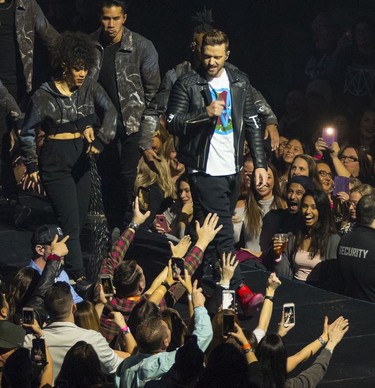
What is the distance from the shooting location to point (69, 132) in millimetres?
10523

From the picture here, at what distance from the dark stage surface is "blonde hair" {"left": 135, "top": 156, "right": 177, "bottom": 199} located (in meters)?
1.01

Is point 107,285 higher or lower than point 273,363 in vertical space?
lower

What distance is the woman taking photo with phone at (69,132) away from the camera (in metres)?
10.3

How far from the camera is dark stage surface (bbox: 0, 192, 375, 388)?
8.99 metres

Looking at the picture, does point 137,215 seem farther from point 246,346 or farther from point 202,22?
point 246,346

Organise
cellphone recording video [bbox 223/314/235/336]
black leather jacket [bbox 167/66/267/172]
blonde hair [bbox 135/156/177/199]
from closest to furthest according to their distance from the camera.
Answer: cellphone recording video [bbox 223/314/235/336], black leather jacket [bbox 167/66/267/172], blonde hair [bbox 135/156/177/199]

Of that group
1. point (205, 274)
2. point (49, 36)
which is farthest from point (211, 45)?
point (49, 36)

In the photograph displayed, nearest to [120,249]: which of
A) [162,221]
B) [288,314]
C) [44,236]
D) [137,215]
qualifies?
[137,215]

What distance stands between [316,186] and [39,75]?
408 centimetres

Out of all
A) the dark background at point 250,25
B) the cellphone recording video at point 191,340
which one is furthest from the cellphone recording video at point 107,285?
the dark background at point 250,25

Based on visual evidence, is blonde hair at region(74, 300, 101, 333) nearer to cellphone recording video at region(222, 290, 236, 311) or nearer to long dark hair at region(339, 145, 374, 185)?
cellphone recording video at region(222, 290, 236, 311)

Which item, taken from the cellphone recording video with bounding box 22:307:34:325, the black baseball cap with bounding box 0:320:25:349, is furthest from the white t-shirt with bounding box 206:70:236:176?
the black baseball cap with bounding box 0:320:25:349

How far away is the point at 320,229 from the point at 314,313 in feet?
4.00

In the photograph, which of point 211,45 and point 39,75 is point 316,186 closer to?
point 211,45
